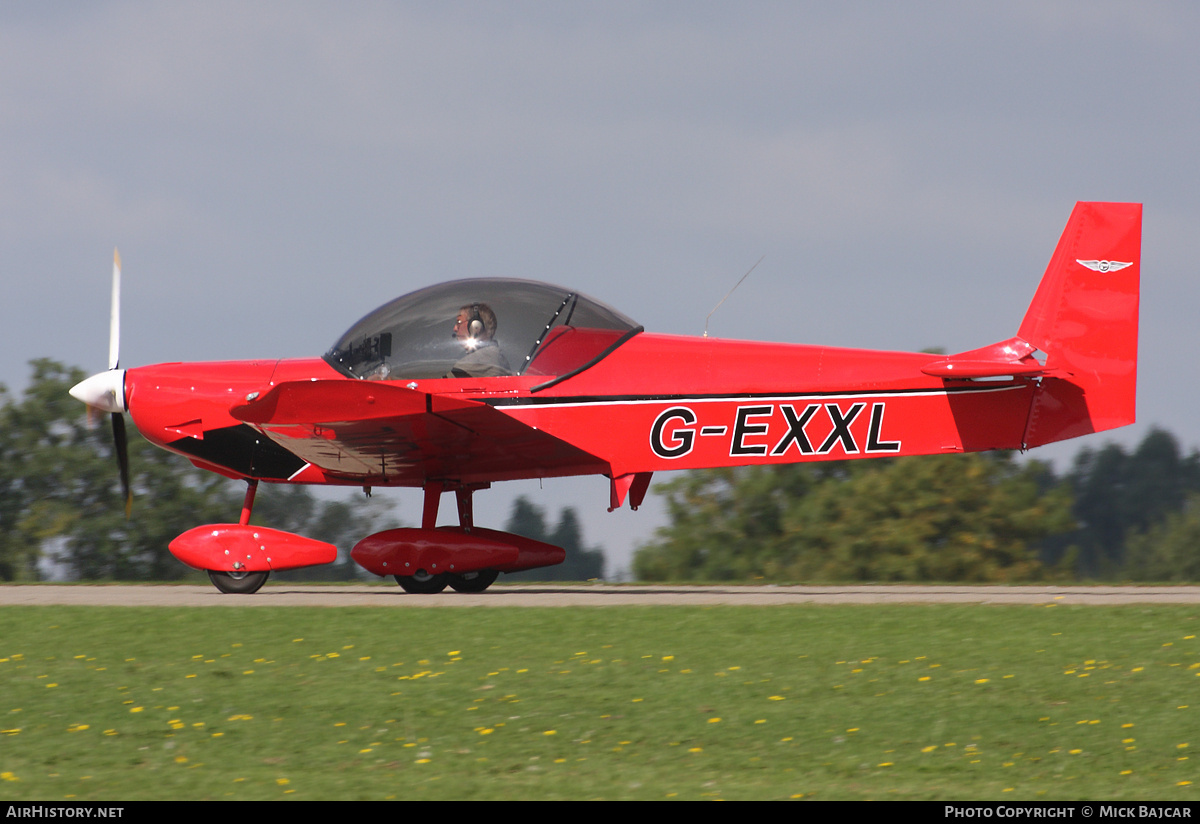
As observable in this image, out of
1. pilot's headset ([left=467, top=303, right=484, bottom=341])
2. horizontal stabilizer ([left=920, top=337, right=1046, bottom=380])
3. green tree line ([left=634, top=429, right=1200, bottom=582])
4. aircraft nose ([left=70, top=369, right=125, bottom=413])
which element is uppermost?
pilot's headset ([left=467, top=303, right=484, bottom=341])

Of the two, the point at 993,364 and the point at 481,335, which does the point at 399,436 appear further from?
the point at 993,364

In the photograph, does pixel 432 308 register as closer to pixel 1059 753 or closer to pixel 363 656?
pixel 363 656

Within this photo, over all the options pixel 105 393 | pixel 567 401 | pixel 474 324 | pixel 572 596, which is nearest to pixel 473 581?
pixel 572 596

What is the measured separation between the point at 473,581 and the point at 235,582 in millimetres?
2311

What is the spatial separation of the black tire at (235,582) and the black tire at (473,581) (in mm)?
1850

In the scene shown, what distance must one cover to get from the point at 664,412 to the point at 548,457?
1.27m

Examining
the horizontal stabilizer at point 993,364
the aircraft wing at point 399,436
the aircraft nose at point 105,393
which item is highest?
the horizontal stabilizer at point 993,364

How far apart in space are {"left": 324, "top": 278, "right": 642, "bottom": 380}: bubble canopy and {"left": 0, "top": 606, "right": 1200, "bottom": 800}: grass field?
2719 mm

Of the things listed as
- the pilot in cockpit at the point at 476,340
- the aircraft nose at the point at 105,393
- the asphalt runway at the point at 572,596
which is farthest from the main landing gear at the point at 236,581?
the pilot in cockpit at the point at 476,340

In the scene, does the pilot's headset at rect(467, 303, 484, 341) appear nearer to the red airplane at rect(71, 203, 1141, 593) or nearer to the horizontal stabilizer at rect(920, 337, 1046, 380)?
the red airplane at rect(71, 203, 1141, 593)

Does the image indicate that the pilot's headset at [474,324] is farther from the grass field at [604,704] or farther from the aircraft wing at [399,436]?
the grass field at [604,704]

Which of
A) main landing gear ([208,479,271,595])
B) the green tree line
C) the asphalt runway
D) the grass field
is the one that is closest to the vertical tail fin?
the asphalt runway

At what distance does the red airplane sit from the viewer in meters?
10.6

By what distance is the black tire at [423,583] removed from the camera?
11609 millimetres
